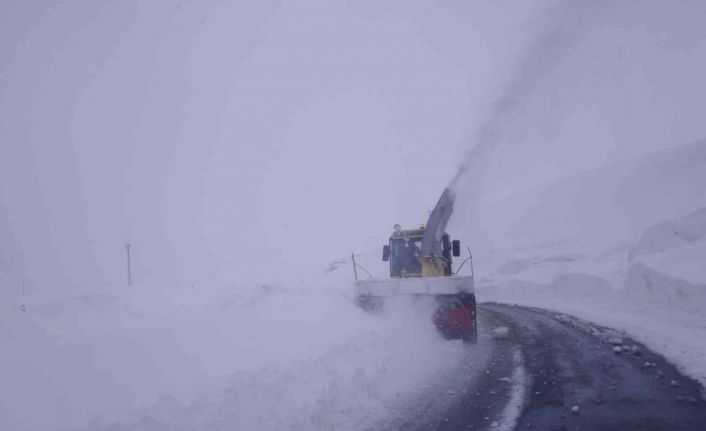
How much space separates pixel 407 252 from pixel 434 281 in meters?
3.39

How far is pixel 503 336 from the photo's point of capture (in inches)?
476

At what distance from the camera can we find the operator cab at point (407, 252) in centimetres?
1423

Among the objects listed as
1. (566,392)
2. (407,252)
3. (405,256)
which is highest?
(407,252)

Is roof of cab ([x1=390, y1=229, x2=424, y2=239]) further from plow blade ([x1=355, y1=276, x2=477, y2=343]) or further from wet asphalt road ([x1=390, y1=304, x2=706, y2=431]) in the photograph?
wet asphalt road ([x1=390, y1=304, x2=706, y2=431])

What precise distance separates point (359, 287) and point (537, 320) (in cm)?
687

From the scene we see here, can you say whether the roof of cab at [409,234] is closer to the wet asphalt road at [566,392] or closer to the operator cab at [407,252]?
the operator cab at [407,252]

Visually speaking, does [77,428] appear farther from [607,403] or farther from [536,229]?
[536,229]

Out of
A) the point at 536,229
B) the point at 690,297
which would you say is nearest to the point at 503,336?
the point at 690,297

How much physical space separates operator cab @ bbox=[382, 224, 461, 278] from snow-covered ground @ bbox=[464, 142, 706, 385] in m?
5.33

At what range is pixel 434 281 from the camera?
11.2 meters

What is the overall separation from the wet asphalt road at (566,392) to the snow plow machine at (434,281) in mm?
912

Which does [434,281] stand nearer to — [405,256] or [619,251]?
[405,256]

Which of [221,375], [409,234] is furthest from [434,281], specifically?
[221,375]

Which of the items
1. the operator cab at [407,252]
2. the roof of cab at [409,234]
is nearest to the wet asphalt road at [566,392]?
the operator cab at [407,252]
